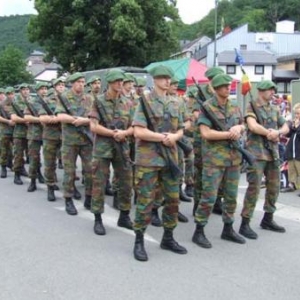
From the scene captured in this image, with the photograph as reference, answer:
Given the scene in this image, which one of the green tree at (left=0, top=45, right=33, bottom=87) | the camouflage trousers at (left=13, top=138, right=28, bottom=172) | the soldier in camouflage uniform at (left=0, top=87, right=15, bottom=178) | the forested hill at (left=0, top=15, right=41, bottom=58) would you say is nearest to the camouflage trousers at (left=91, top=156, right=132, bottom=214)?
the camouflage trousers at (left=13, top=138, right=28, bottom=172)

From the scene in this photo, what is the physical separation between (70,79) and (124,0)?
865 inches

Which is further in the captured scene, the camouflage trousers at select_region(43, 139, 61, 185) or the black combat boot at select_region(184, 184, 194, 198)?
the black combat boot at select_region(184, 184, 194, 198)

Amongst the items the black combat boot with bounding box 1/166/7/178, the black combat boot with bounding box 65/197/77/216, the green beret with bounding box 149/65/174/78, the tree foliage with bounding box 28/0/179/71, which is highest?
the tree foliage with bounding box 28/0/179/71

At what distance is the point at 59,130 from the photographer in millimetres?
8250

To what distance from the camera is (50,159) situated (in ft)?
26.9

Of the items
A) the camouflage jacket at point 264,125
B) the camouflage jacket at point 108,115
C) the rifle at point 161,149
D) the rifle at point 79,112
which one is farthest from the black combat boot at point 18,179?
the rifle at point 161,149

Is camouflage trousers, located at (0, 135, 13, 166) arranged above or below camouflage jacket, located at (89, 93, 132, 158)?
below

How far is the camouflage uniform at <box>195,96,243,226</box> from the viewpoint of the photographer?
5648mm

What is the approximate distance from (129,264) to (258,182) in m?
1.90

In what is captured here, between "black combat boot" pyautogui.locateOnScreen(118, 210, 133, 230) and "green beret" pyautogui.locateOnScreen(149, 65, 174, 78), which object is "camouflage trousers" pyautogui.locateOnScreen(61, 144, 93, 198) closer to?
"black combat boot" pyautogui.locateOnScreen(118, 210, 133, 230)

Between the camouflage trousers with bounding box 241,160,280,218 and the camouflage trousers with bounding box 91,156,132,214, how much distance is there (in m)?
1.41

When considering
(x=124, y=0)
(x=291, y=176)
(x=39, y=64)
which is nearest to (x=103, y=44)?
(x=124, y=0)

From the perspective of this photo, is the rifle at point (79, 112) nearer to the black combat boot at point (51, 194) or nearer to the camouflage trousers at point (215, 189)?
the black combat boot at point (51, 194)

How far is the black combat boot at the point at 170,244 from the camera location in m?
5.50
